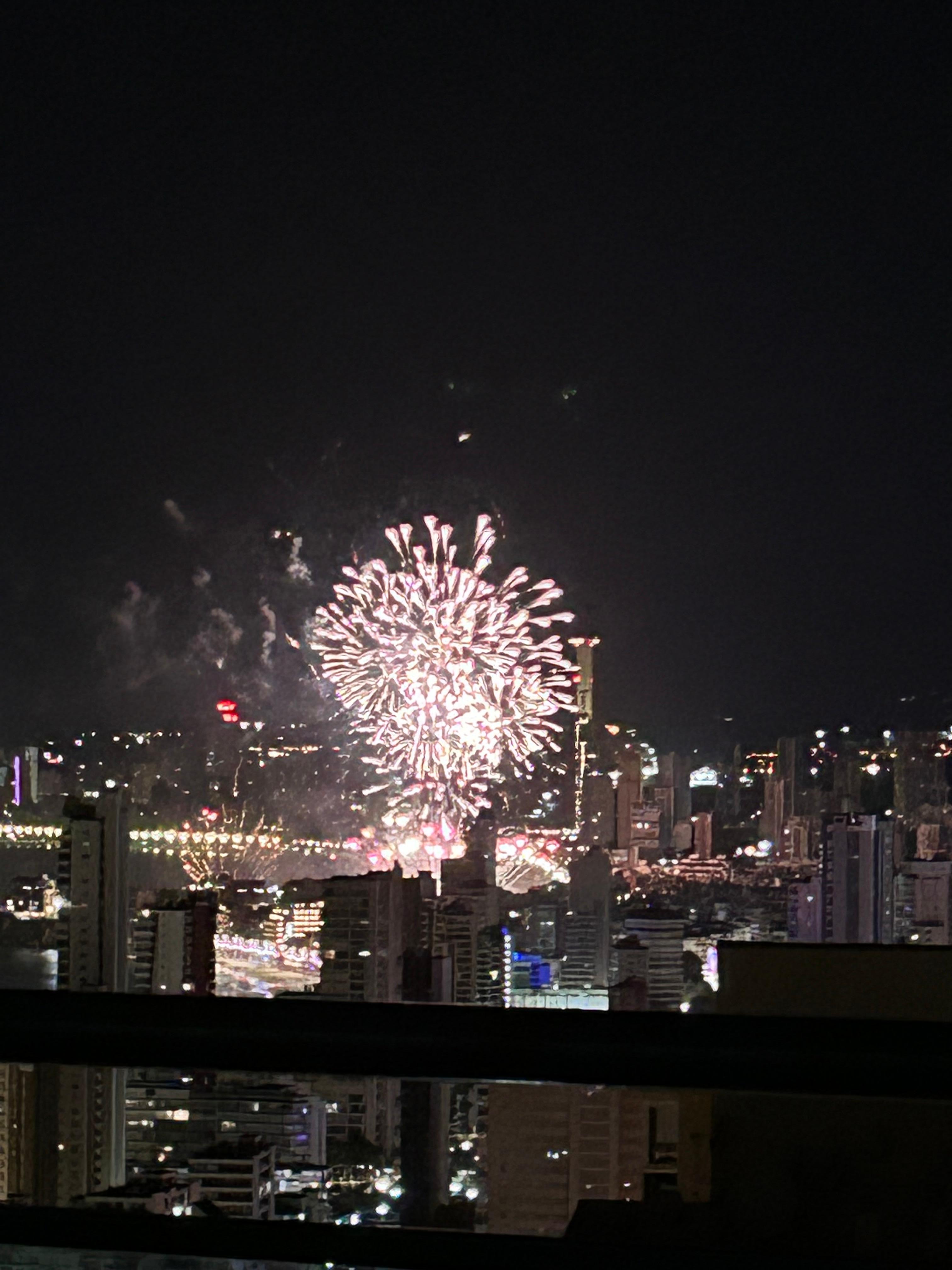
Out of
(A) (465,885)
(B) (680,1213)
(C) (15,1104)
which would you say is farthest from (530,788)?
(B) (680,1213)

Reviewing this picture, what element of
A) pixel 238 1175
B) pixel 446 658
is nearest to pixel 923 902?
pixel 446 658

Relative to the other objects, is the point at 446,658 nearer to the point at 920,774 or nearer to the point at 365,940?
the point at 365,940

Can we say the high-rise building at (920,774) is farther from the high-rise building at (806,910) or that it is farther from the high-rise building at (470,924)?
the high-rise building at (470,924)

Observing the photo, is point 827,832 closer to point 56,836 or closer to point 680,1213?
point 56,836

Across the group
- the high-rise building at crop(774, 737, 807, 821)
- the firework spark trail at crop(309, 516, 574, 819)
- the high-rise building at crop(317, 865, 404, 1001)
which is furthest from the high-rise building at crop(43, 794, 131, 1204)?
the high-rise building at crop(774, 737, 807, 821)

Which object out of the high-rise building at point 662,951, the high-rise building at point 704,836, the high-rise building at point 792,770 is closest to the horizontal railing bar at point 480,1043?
the high-rise building at point 662,951
